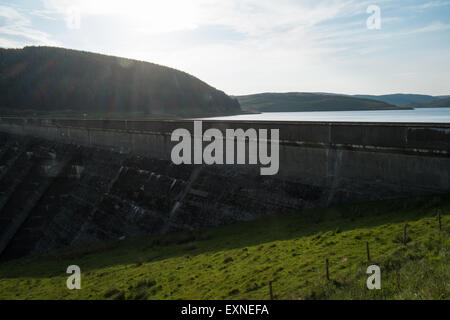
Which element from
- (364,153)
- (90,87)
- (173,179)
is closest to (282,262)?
(364,153)

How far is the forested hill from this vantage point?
123m

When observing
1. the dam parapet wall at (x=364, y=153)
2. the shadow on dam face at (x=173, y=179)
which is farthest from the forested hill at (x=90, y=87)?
the dam parapet wall at (x=364, y=153)

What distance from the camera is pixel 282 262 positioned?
11109 millimetres

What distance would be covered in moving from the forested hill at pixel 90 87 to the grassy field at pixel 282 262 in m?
109

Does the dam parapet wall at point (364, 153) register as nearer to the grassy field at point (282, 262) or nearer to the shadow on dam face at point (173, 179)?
the shadow on dam face at point (173, 179)

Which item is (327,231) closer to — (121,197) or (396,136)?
(396,136)

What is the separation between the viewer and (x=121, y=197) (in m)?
26.0

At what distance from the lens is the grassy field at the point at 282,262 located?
8.37 meters

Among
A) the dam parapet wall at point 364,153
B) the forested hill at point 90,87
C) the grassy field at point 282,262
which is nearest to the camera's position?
the grassy field at point 282,262

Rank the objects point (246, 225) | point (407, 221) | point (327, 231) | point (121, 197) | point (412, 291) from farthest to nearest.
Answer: point (121, 197) < point (246, 225) < point (327, 231) < point (407, 221) < point (412, 291)

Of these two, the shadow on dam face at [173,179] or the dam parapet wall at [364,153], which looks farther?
the shadow on dam face at [173,179]

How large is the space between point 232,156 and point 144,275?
10159mm

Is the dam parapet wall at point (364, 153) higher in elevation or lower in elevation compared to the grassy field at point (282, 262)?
higher
